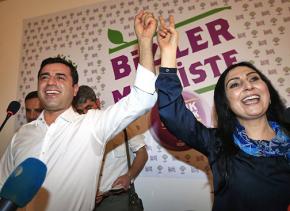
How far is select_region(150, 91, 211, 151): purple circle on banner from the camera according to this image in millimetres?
1633

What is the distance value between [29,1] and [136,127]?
64.0 inches

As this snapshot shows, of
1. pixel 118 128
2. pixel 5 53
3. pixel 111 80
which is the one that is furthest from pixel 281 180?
pixel 5 53

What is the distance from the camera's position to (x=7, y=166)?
1.23 meters

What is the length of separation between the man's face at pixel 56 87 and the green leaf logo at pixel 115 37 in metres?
0.68


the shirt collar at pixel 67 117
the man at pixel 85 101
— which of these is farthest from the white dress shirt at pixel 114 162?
the shirt collar at pixel 67 117

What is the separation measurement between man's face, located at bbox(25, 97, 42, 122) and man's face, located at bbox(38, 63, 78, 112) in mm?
642

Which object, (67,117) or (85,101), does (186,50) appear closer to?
(85,101)

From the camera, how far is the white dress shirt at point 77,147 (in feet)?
3.27

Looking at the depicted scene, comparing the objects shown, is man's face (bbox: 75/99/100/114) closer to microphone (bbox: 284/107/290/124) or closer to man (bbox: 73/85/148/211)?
man (bbox: 73/85/148/211)

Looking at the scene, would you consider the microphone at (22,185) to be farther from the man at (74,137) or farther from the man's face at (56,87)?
the man's face at (56,87)

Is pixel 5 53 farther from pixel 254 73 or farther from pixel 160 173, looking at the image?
pixel 254 73

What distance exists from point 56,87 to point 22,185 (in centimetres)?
79

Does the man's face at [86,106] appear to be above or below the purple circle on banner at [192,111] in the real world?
above

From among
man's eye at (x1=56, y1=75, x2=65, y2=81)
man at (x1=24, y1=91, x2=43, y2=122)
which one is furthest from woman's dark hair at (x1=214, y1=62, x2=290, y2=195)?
man at (x1=24, y1=91, x2=43, y2=122)
